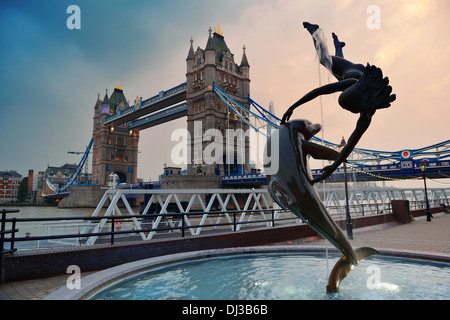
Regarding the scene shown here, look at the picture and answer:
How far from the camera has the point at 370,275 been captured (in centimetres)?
541

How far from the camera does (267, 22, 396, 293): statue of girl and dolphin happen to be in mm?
3950

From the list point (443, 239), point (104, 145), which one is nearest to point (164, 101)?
point (104, 145)

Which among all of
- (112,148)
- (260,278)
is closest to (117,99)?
(112,148)

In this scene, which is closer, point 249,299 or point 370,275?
point 249,299

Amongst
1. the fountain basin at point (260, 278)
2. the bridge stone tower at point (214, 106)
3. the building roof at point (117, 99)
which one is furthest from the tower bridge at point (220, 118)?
the fountain basin at point (260, 278)

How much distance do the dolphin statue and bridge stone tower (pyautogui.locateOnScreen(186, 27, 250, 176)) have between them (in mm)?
46910

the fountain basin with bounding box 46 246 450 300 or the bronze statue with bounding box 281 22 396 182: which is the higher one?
the bronze statue with bounding box 281 22 396 182

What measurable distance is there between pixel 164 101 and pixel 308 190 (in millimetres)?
67515

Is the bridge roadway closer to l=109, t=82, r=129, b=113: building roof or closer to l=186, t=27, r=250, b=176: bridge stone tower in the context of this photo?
l=186, t=27, r=250, b=176: bridge stone tower

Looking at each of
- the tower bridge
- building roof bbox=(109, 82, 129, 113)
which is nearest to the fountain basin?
the tower bridge

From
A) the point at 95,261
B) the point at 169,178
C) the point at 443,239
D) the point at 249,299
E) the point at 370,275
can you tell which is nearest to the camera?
the point at 249,299

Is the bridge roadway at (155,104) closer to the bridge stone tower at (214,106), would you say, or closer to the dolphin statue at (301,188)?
the bridge stone tower at (214,106)
